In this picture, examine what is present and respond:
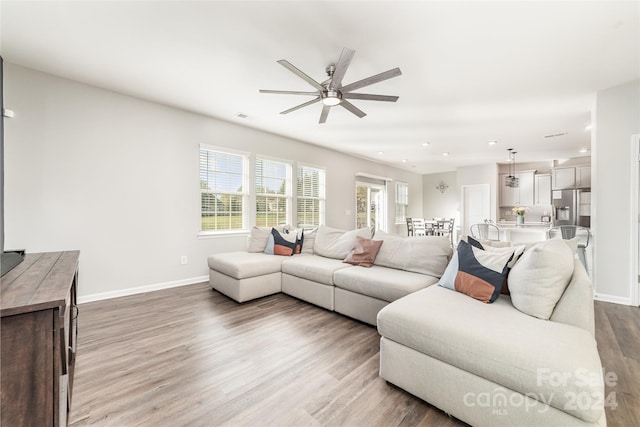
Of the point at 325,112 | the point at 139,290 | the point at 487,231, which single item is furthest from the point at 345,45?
the point at 487,231

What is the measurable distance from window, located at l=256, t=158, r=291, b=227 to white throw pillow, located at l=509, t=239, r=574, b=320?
167 inches

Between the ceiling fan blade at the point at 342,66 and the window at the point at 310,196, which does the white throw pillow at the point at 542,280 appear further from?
the window at the point at 310,196

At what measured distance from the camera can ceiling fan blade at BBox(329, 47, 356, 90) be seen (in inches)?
80.6

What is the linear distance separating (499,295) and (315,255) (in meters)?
2.49

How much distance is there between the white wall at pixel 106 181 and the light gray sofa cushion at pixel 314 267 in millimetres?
1649

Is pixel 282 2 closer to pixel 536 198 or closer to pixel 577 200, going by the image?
pixel 577 200

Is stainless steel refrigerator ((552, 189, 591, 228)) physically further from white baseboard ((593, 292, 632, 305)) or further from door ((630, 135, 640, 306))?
white baseboard ((593, 292, 632, 305))

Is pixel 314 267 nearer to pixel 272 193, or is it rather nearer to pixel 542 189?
pixel 272 193

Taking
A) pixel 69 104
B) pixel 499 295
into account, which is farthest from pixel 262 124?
pixel 499 295

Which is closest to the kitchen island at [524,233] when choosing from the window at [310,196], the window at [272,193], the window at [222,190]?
the window at [310,196]

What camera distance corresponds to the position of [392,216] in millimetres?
8875

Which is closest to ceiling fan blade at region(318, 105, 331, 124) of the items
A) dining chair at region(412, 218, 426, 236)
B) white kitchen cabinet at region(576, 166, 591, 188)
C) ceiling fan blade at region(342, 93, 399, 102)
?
ceiling fan blade at region(342, 93, 399, 102)

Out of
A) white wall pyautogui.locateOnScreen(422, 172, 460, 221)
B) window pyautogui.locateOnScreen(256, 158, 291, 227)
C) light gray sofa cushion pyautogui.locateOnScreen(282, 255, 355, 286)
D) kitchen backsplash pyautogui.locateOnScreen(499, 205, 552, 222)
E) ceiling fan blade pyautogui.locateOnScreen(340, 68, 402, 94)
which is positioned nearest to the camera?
ceiling fan blade pyautogui.locateOnScreen(340, 68, 402, 94)

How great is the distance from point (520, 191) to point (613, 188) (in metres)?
5.43
